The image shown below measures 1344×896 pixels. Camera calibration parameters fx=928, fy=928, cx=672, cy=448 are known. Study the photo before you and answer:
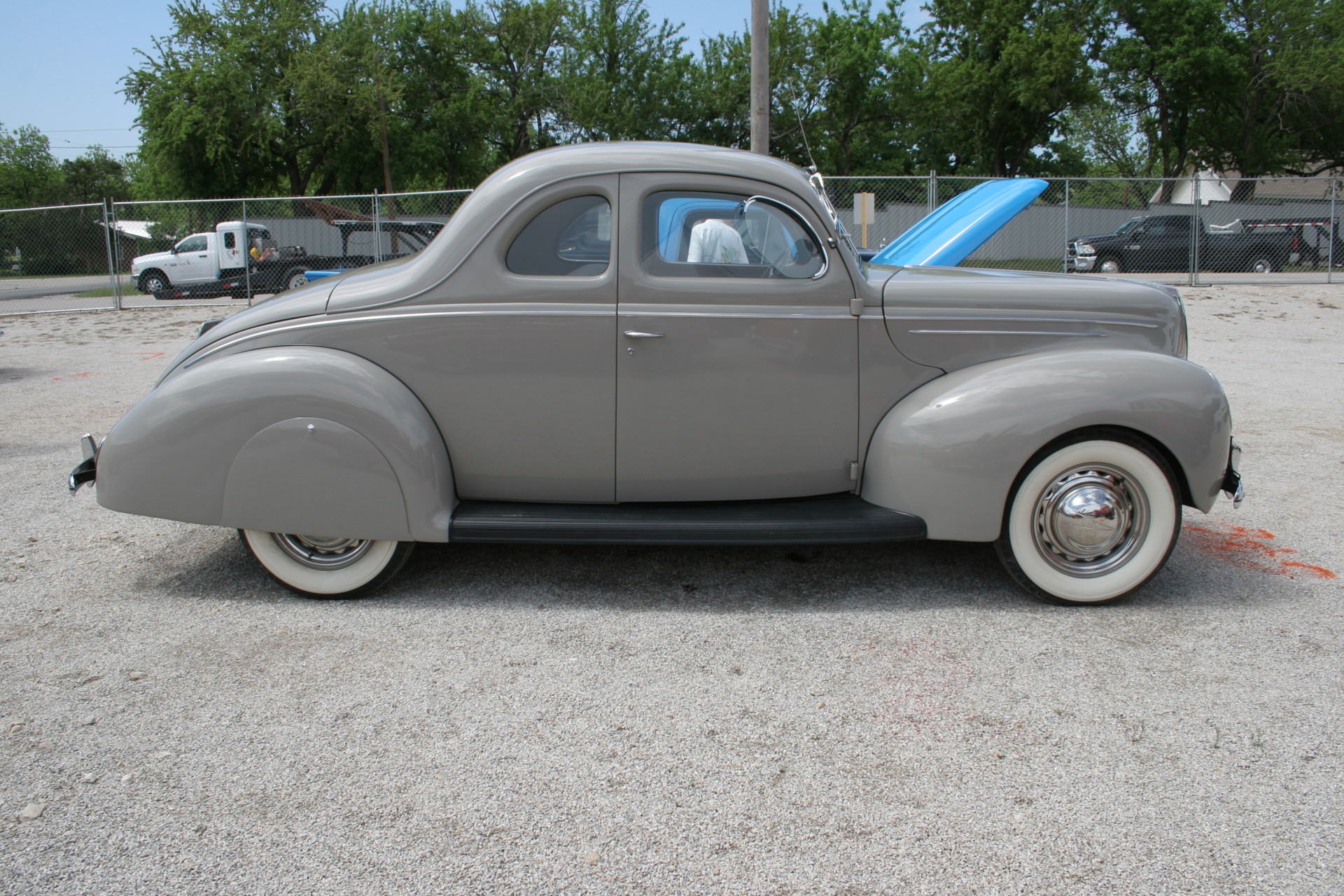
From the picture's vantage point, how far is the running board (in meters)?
3.59

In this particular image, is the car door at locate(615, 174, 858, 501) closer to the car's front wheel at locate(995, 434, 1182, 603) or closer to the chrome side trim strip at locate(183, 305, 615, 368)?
the chrome side trim strip at locate(183, 305, 615, 368)

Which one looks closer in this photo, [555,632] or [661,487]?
[555,632]

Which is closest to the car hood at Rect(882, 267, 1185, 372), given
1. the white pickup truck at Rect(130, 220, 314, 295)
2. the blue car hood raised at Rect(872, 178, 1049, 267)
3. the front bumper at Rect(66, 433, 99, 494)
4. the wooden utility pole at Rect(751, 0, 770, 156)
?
the blue car hood raised at Rect(872, 178, 1049, 267)

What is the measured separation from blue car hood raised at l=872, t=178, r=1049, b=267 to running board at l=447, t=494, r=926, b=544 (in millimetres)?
1941

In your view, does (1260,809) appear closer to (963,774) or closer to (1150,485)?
(963,774)

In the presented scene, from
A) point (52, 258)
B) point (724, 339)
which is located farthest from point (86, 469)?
point (52, 258)

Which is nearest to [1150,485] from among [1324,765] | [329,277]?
[1324,765]

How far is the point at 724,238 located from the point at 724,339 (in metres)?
0.43

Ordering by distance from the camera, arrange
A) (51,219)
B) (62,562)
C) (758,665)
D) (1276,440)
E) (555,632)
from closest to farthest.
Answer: (758,665), (555,632), (62,562), (1276,440), (51,219)

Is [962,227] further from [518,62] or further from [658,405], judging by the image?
[518,62]

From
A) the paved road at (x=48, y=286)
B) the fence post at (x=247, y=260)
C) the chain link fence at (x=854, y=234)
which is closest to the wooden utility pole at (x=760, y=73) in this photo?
the chain link fence at (x=854, y=234)

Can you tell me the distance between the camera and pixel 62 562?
421 cm

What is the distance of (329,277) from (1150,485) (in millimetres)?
3594

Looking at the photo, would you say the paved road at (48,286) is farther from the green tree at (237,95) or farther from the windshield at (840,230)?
the windshield at (840,230)
